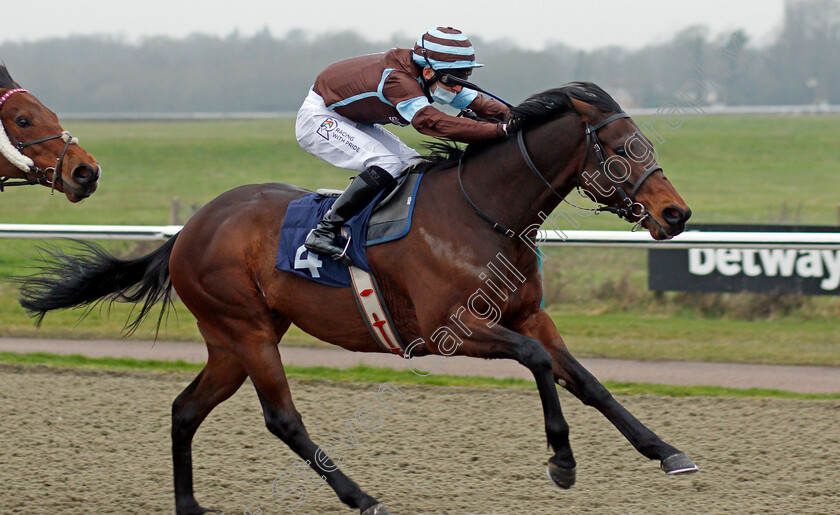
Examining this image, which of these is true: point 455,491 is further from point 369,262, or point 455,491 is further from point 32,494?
point 32,494

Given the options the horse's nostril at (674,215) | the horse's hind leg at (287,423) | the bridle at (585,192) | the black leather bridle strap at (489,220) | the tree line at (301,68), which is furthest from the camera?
the tree line at (301,68)

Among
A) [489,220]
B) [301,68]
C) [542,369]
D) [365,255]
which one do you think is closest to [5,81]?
[365,255]

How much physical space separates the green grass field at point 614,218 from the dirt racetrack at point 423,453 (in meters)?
1.25

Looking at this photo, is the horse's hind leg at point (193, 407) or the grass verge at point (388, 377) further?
the grass verge at point (388, 377)

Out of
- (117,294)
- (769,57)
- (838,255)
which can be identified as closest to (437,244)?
(117,294)

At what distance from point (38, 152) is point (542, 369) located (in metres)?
2.20

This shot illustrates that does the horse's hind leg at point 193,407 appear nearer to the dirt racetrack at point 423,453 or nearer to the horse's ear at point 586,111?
the dirt racetrack at point 423,453

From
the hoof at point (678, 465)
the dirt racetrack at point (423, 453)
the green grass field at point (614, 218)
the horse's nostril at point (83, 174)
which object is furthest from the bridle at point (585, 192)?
the green grass field at point (614, 218)

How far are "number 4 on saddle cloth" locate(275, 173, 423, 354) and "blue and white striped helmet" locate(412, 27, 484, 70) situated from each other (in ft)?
1.51

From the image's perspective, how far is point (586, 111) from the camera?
10.9 feet

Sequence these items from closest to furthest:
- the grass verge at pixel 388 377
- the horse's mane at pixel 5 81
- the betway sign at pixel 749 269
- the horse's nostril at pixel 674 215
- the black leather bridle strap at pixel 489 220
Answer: the horse's nostril at pixel 674 215, the black leather bridle strap at pixel 489 220, the horse's mane at pixel 5 81, the grass verge at pixel 388 377, the betway sign at pixel 749 269

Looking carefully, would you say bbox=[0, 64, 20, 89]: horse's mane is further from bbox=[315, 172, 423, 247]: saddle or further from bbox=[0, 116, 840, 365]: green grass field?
bbox=[0, 116, 840, 365]: green grass field

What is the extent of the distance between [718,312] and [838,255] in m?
1.08

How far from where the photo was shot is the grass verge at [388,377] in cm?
561
